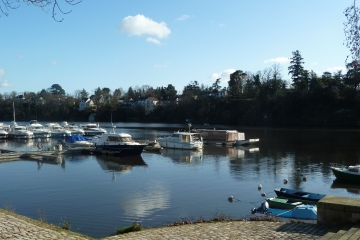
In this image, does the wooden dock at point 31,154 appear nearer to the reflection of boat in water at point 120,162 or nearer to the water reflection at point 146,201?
the reflection of boat in water at point 120,162

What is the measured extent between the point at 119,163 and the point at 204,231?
29.3 meters

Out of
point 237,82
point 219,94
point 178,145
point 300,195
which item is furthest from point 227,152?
point 219,94

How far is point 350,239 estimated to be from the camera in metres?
8.54

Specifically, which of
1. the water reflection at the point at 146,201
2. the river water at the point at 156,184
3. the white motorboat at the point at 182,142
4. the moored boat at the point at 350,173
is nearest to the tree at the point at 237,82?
the white motorboat at the point at 182,142

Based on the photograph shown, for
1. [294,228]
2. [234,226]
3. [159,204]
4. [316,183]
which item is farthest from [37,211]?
[316,183]

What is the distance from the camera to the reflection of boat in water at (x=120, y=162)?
36.7 m

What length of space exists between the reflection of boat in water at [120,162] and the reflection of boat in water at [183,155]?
4.31 m

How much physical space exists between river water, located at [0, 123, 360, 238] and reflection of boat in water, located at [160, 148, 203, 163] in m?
0.12

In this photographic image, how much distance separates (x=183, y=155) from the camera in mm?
46812

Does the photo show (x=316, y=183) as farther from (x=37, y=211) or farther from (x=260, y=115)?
(x=260, y=115)

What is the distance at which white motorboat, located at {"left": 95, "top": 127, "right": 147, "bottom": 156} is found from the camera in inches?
1745

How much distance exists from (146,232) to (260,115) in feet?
334

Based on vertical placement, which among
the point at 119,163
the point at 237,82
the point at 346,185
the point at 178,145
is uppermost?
the point at 237,82

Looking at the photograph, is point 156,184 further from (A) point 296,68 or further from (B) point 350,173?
(A) point 296,68
